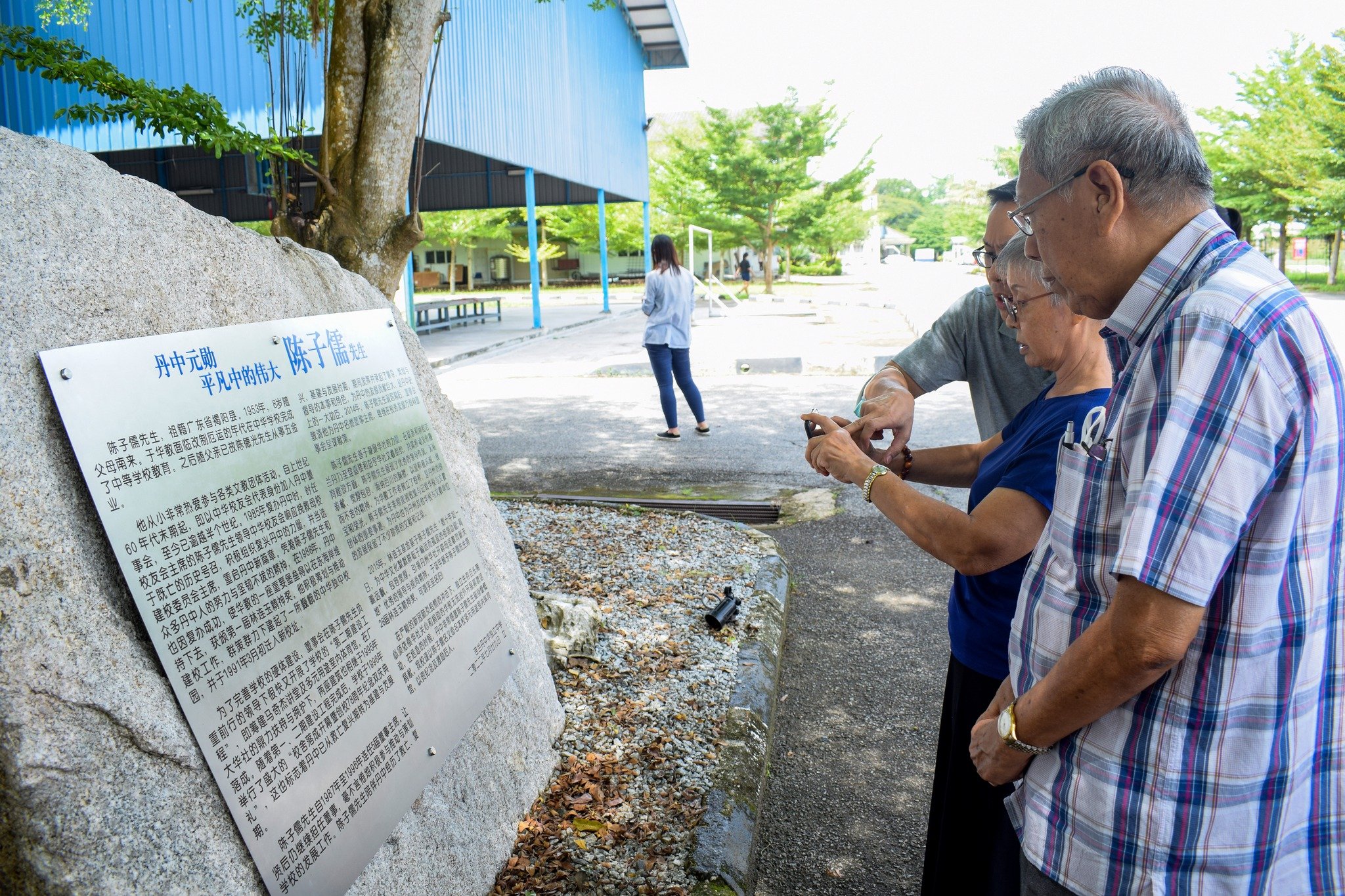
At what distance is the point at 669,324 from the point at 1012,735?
724cm

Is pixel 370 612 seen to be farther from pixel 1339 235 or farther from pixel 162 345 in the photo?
pixel 1339 235

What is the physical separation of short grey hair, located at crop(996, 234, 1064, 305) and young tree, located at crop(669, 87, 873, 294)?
3430cm

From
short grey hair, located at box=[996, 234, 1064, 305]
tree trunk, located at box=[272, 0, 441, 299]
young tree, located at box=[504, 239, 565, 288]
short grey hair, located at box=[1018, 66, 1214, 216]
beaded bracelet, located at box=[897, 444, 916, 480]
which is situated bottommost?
beaded bracelet, located at box=[897, 444, 916, 480]

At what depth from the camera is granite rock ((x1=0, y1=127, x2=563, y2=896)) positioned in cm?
152

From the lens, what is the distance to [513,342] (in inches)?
763

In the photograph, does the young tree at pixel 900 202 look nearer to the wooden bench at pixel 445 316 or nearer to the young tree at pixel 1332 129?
the young tree at pixel 1332 129

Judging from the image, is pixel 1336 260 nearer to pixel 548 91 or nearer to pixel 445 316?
pixel 548 91

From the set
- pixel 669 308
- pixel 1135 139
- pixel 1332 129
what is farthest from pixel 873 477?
pixel 1332 129

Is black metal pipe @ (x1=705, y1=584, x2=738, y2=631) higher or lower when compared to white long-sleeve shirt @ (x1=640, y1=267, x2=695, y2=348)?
lower

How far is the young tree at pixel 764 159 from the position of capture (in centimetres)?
3516

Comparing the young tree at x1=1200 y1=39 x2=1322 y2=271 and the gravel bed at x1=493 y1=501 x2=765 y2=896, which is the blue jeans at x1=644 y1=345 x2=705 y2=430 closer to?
the gravel bed at x1=493 y1=501 x2=765 y2=896

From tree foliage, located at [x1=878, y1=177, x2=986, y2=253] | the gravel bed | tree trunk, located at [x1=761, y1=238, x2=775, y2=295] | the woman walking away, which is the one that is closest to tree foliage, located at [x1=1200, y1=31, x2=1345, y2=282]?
tree trunk, located at [x1=761, y1=238, x2=775, y2=295]

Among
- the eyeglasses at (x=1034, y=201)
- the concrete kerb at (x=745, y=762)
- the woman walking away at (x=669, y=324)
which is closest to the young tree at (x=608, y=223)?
the woman walking away at (x=669, y=324)

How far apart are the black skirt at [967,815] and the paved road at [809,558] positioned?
0.61 metres
